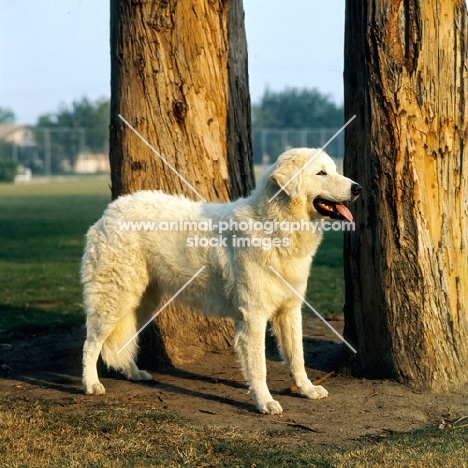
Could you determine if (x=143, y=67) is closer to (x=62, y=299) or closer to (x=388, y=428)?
(x=388, y=428)

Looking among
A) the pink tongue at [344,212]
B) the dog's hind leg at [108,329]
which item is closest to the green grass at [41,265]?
the dog's hind leg at [108,329]

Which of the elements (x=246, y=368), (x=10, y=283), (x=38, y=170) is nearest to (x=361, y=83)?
(x=246, y=368)

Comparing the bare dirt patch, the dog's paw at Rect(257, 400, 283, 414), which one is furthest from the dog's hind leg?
the dog's paw at Rect(257, 400, 283, 414)

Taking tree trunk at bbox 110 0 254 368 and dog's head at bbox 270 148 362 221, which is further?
tree trunk at bbox 110 0 254 368

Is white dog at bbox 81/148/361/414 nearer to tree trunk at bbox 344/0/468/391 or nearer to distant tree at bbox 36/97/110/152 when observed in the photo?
tree trunk at bbox 344/0/468/391

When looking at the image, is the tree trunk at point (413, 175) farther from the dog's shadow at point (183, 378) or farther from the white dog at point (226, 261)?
the dog's shadow at point (183, 378)

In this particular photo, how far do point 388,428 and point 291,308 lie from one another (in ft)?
4.26

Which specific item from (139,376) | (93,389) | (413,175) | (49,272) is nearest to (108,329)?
(93,389)

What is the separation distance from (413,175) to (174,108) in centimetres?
249

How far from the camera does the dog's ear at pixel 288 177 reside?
234 inches

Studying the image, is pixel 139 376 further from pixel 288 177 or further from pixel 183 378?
pixel 288 177

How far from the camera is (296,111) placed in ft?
183

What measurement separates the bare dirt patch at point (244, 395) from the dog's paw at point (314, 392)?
0.06 meters

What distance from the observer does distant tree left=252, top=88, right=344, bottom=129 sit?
54.1m
